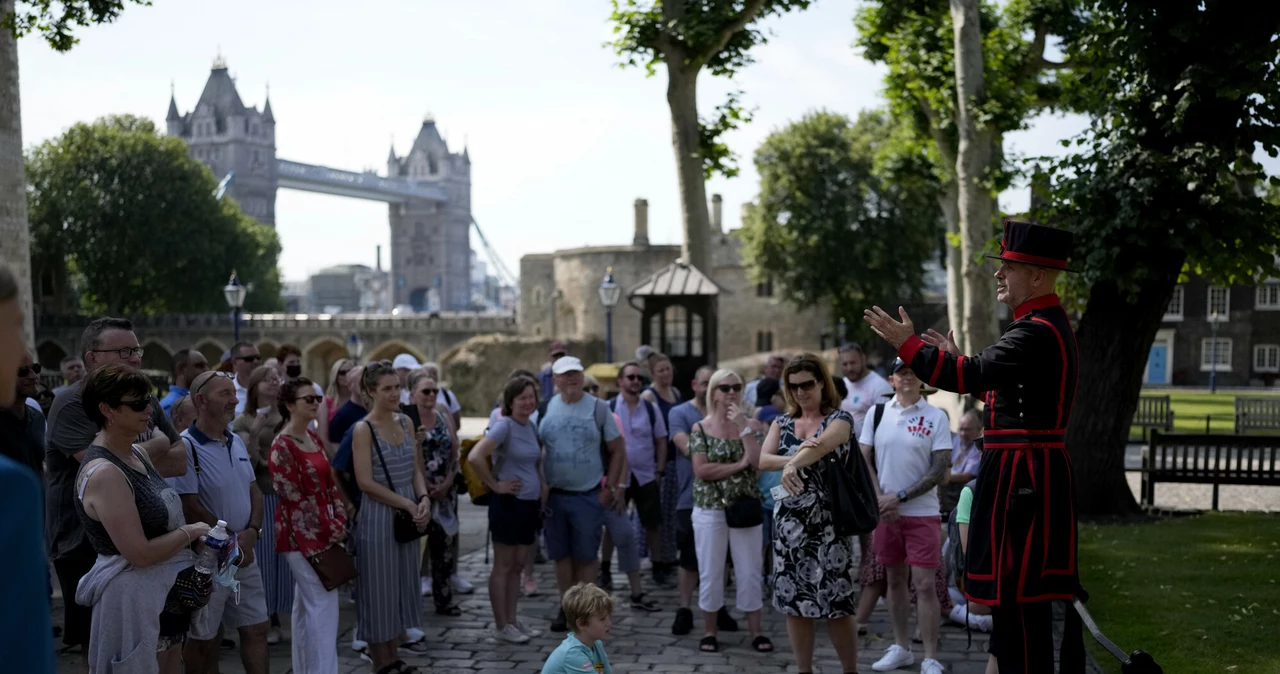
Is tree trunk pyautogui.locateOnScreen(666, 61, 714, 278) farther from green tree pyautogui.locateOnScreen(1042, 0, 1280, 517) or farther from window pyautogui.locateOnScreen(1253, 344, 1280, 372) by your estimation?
window pyautogui.locateOnScreen(1253, 344, 1280, 372)

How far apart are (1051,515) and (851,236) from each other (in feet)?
131

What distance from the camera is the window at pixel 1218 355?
52.8 metres

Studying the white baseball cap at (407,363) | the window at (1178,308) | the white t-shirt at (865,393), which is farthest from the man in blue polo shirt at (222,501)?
the window at (1178,308)

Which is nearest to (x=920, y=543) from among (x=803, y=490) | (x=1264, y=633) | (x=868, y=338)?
(x=803, y=490)

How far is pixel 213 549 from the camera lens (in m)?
4.94

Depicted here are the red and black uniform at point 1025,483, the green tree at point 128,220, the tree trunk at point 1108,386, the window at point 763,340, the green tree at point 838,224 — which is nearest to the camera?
the red and black uniform at point 1025,483

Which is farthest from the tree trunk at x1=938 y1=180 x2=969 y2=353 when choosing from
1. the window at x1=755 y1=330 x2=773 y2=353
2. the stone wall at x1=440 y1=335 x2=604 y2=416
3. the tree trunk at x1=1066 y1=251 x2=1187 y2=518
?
the window at x1=755 y1=330 x2=773 y2=353

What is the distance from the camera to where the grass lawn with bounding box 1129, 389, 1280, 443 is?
25.6 metres

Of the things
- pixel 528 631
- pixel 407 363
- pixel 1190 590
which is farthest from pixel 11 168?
pixel 1190 590

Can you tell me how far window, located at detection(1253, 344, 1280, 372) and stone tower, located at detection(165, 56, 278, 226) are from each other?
4101 inches

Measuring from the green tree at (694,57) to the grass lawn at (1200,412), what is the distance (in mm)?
8378

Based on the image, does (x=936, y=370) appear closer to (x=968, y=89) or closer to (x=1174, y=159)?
(x=1174, y=159)

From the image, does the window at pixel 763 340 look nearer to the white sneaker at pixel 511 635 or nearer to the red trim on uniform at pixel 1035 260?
the white sneaker at pixel 511 635

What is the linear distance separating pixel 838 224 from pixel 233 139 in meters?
102
